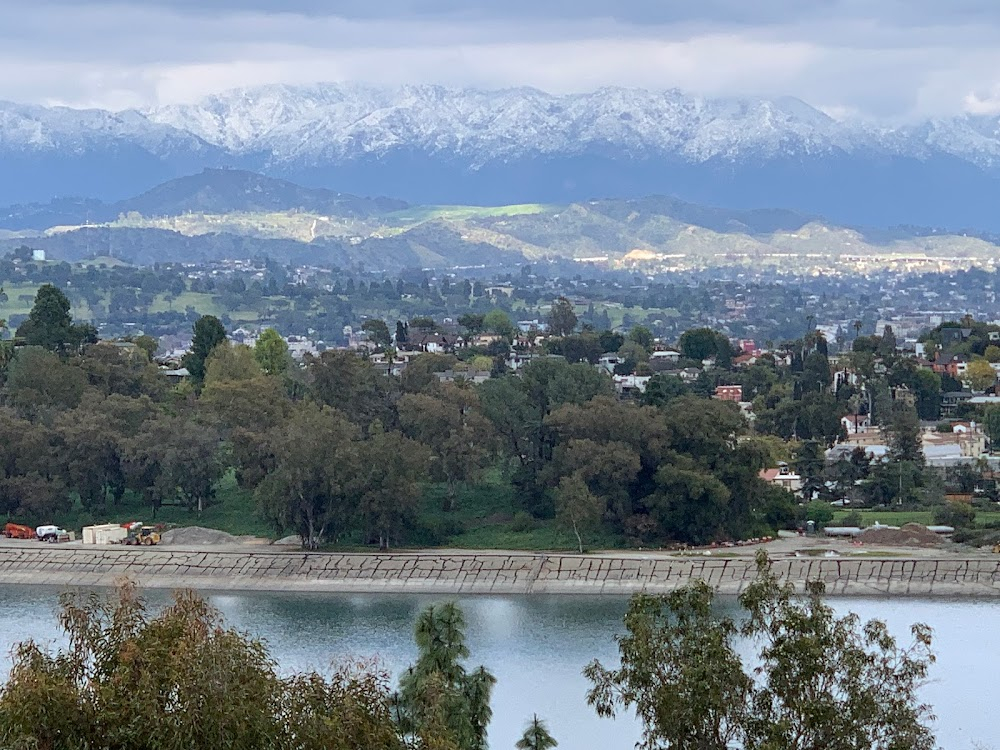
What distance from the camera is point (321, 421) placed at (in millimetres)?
51375

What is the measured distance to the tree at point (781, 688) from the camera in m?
18.8

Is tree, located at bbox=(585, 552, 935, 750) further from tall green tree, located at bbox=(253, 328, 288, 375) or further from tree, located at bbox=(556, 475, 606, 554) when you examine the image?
tall green tree, located at bbox=(253, 328, 288, 375)

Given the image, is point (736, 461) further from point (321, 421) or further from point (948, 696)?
point (948, 696)

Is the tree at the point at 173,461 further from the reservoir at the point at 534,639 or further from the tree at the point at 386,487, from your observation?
the reservoir at the point at 534,639

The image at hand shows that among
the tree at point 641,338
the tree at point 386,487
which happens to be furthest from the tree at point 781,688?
the tree at point 641,338

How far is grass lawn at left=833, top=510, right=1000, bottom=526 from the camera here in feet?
167

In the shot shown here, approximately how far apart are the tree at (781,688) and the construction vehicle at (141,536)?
3362 centimetres

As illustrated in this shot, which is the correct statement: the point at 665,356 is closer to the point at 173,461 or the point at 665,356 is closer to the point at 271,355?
the point at 271,355

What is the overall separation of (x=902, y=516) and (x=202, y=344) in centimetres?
2987

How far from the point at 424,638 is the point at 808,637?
22.1 feet

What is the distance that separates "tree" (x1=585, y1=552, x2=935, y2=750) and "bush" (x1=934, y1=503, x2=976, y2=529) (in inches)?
1224

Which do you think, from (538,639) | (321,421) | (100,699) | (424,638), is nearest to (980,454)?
(321,421)

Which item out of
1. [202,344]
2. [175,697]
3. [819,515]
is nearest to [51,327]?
[202,344]

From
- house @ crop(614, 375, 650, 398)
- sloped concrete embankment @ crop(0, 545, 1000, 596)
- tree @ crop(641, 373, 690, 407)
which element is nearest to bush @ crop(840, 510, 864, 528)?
sloped concrete embankment @ crop(0, 545, 1000, 596)
